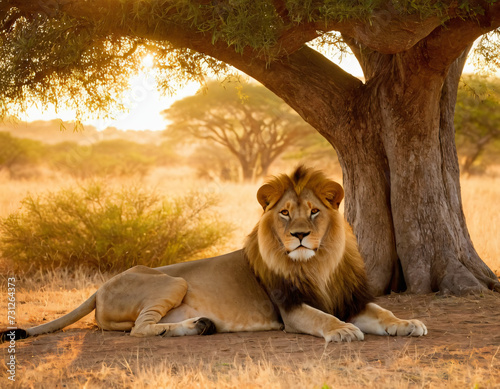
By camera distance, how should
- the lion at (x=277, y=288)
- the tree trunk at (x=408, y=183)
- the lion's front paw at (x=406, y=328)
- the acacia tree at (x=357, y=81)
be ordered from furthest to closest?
the tree trunk at (x=408, y=183), the acacia tree at (x=357, y=81), the lion at (x=277, y=288), the lion's front paw at (x=406, y=328)

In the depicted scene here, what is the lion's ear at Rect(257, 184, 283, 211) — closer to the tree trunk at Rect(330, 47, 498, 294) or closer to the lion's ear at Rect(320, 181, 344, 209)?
the lion's ear at Rect(320, 181, 344, 209)

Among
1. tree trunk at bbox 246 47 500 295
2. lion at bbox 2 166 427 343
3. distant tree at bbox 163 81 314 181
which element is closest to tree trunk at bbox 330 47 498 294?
tree trunk at bbox 246 47 500 295

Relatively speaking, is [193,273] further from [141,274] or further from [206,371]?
[206,371]

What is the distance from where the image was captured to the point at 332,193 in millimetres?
4406

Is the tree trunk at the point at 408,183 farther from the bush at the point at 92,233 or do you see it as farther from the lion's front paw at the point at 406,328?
the bush at the point at 92,233

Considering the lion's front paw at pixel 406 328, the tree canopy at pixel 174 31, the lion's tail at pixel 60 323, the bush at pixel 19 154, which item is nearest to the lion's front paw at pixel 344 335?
the lion's front paw at pixel 406 328

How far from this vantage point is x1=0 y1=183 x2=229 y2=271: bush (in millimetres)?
8008

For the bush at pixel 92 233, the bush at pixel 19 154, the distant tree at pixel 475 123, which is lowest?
the bush at pixel 92 233

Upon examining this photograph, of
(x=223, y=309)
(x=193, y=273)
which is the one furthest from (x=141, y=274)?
(x=223, y=309)

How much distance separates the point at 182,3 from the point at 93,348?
102 inches

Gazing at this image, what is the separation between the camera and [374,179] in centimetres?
641

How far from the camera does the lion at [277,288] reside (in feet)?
13.9

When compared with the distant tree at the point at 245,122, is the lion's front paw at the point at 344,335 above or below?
below

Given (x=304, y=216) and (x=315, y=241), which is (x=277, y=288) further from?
(x=304, y=216)
